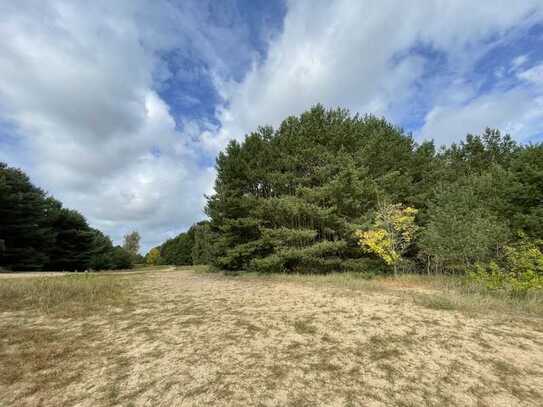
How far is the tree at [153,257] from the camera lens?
201ft

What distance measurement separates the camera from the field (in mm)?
2865

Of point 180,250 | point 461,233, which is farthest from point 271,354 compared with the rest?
point 180,250

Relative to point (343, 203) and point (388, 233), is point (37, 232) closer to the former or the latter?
point (343, 203)

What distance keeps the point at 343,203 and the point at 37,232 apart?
992 inches

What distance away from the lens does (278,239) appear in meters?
14.9

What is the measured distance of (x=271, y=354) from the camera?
12.8ft

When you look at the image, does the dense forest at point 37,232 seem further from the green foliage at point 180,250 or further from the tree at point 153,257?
the tree at point 153,257

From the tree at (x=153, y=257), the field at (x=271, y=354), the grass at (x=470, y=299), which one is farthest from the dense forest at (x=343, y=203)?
the tree at (x=153, y=257)

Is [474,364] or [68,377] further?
[474,364]

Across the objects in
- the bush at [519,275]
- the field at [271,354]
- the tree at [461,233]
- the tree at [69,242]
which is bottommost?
the field at [271,354]

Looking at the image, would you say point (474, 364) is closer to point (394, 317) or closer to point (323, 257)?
point (394, 317)

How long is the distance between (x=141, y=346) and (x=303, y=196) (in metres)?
11.7

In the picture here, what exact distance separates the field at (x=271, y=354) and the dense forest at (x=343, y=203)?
637 cm

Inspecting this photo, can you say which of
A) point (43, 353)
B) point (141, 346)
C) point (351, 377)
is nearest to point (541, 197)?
point (351, 377)
